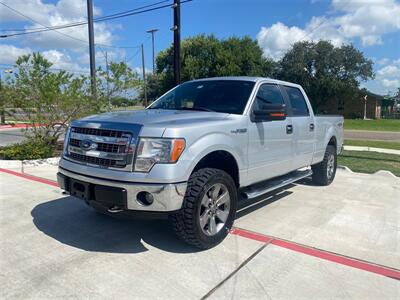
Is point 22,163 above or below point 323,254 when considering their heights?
above

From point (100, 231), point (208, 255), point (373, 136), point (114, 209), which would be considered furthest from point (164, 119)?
point (373, 136)

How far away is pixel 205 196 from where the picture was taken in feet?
12.6

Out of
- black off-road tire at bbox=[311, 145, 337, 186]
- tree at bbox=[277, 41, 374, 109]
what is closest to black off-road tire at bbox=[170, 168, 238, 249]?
black off-road tire at bbox=[311, 145, 337, 186]

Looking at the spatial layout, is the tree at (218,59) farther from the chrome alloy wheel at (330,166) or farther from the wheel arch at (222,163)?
the wheel arch at (222,163)

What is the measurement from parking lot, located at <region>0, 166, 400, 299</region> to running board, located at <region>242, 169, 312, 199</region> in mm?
428

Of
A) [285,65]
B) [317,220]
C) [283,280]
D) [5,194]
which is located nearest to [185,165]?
[283,280]

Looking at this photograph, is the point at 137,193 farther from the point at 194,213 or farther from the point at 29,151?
the point at 29,151

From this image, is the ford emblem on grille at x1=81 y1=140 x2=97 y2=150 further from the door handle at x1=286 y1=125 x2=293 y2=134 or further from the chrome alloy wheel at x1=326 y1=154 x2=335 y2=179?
the chrome alloy wheel at x1=326 y1=154 x2=335 y2=179

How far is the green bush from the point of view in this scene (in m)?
9.00

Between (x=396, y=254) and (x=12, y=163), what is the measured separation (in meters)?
8.23

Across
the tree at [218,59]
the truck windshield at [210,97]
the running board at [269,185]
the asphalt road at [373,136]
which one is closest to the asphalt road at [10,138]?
the truck windshield at [210,97]

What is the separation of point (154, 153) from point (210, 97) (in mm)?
1848

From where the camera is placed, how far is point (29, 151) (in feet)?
29.9

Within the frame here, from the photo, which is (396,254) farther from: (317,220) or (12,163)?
(12,163)
